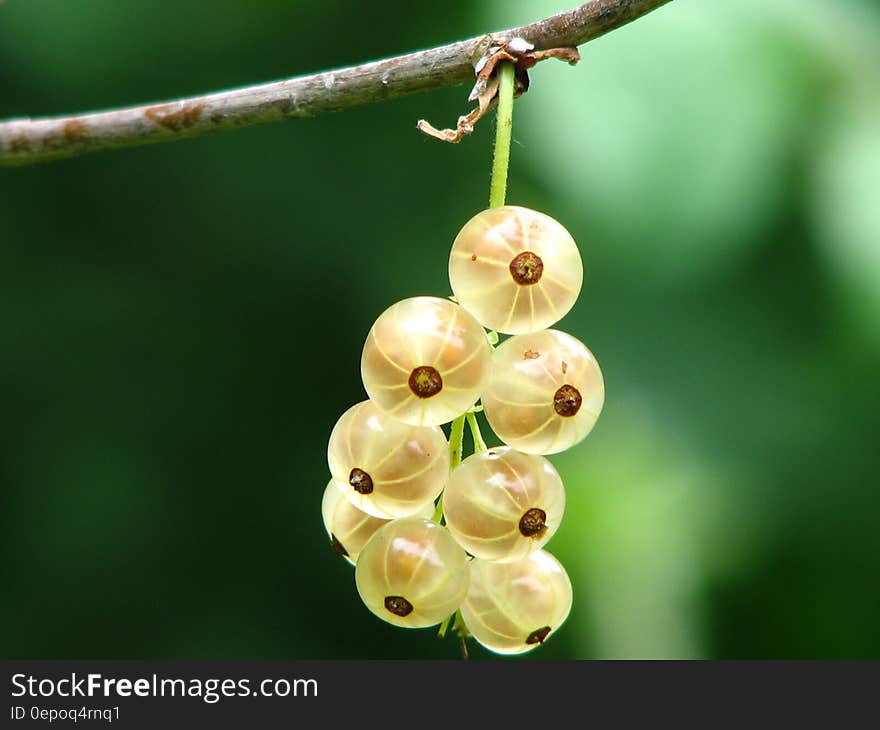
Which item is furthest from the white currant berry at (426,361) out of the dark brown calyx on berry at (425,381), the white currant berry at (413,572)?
the white currant berry at (413,572)

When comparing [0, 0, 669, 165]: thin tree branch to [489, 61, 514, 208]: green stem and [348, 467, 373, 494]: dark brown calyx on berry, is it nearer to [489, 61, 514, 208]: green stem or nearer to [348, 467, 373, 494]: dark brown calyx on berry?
[489, 61, 514, 208]: green stem

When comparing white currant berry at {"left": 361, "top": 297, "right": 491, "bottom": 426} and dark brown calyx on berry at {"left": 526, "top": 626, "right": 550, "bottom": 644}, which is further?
dark brown calyx on berry at {"left": 526, "top": 626, "right": 550, "bottom": 644}

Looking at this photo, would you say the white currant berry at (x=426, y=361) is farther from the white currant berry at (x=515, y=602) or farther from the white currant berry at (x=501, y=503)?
the white currant berry at (x=515, y=602)

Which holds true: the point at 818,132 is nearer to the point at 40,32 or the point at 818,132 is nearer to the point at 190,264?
the point at 190,264

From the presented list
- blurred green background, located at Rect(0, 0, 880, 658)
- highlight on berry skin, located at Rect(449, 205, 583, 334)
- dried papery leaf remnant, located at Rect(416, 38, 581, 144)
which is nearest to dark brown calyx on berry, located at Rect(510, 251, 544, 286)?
highlight on berry skin, located at Rect(449, 205, 583, 334)

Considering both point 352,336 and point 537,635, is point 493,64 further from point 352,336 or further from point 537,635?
point 352,336

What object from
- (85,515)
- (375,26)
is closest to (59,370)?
(85,515)

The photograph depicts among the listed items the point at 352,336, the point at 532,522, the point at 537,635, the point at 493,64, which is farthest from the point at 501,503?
the point at 352,336
